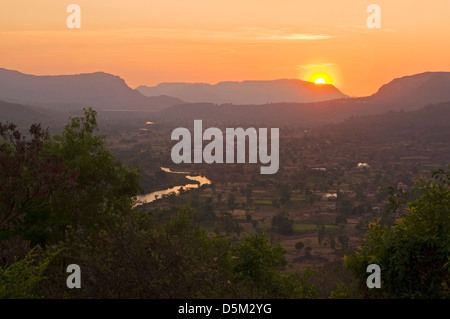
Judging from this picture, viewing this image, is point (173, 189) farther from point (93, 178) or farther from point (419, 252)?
point (419, 252)

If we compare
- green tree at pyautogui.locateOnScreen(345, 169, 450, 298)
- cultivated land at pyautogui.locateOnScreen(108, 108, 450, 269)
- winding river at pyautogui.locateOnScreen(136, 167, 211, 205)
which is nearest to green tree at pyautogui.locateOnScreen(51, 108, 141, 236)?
cultivated land at pyautogui.locateOnScreen(108, 108, 450, 269)

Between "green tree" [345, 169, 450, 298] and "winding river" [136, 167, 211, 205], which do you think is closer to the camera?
"green tree" [345, 169, 450, 298]

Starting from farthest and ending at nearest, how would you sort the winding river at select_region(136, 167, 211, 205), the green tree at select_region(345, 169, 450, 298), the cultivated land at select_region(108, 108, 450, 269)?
the winding river at select_region(136, 167, 211, 205) < the cultivated land at select_region(108, 108, 450, 269) < the green tree at select_region(345, 169, 450, 298)

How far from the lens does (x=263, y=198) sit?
8506 cm

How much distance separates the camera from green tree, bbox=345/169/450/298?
11505mm

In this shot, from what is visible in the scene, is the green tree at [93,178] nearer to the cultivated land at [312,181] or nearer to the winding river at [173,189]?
the cultivated land at [312,181]

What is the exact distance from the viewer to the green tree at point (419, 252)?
11505mm

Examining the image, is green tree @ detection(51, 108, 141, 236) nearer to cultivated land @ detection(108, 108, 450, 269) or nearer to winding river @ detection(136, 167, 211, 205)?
cultivated land @ detection(108, 108, 450, 269)

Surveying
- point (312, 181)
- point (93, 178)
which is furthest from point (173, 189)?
point (93, 178)

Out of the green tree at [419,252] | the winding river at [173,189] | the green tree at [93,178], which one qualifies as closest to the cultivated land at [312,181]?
the winding river at [173,189]

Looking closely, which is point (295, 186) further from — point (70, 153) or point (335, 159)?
point (70, 153)

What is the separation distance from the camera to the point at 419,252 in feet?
38.5
